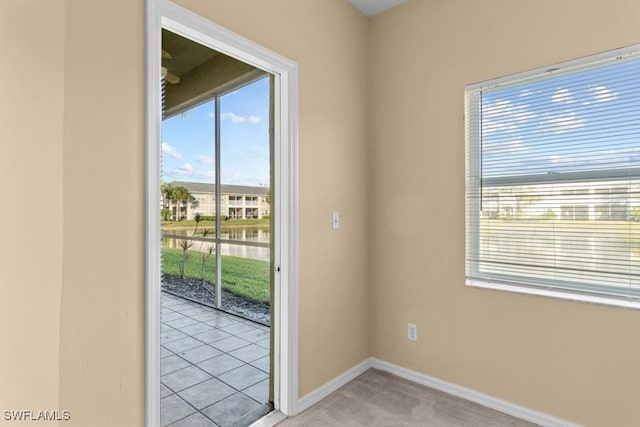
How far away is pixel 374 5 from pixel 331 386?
2.79 meters

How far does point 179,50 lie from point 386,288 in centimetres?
323

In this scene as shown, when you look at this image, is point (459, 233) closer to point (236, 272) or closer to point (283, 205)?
point (283, 205)

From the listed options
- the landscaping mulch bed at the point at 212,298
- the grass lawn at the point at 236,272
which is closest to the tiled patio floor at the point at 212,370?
the landscaping mulch bed at the point at 212,298

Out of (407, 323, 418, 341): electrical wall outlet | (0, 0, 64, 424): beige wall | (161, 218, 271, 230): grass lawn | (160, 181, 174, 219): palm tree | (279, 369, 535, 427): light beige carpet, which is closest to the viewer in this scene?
(0, 0, 64, 424): beige wall

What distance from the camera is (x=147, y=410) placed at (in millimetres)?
1438

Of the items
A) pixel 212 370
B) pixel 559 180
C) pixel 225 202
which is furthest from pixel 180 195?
pixel 559 180

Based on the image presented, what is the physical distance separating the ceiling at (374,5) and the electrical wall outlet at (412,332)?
2380mm

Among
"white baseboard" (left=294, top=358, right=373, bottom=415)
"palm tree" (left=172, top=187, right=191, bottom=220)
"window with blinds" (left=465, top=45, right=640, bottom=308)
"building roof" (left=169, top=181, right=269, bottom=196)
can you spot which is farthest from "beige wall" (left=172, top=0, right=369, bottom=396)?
"palm tree" (left=172, top=187, right=191, bottom=220)

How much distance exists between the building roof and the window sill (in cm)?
245

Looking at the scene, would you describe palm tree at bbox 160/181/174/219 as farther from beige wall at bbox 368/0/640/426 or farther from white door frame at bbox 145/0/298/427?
beige wall at bbox 368/0/640/426

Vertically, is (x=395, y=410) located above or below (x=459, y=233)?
below

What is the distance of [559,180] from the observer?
199cm

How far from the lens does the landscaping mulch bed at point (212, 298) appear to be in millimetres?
4039

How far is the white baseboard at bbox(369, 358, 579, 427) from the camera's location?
1996 mm
